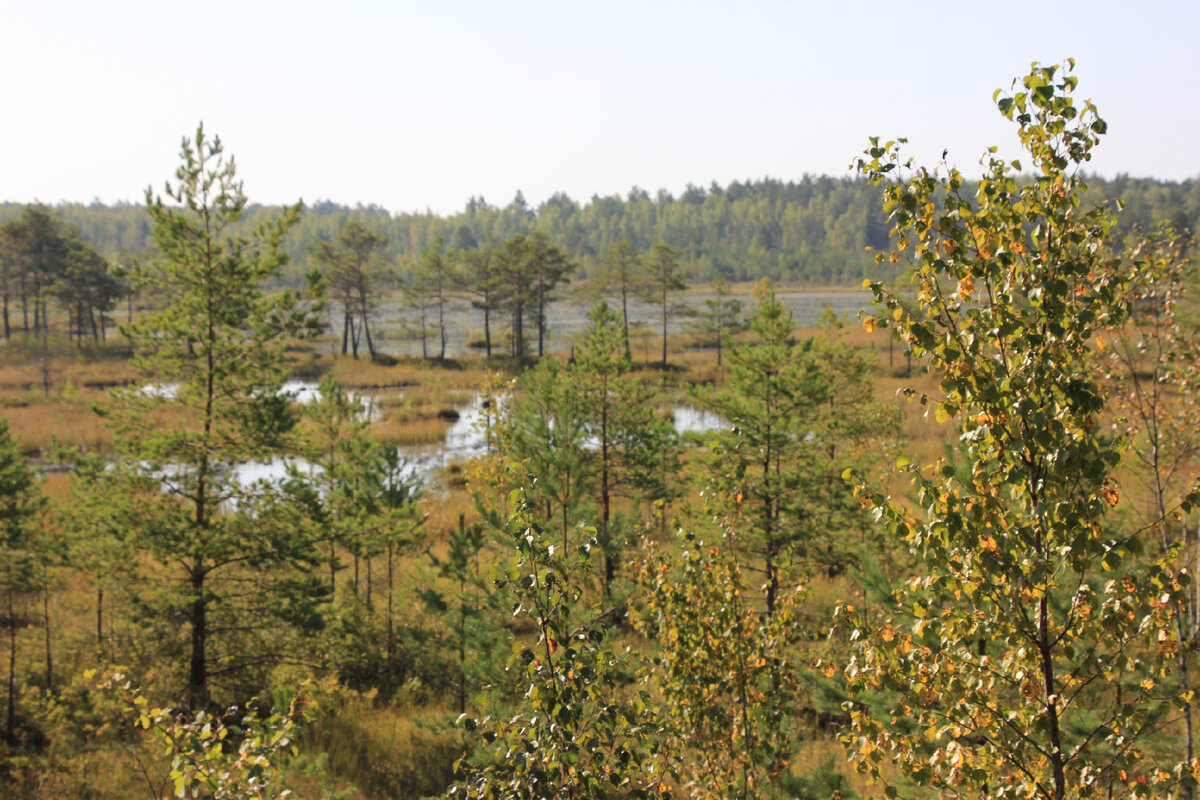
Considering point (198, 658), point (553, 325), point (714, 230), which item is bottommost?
point (198, 658)

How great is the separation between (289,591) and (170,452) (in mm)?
2637

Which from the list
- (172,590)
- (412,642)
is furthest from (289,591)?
(412,642)

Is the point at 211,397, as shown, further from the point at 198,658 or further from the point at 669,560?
the point at 669,560

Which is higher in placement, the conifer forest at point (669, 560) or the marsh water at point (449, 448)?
the conifer forest at point (669, 560)

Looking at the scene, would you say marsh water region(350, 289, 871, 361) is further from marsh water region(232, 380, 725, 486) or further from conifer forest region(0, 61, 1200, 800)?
conifer forest region(0, 61, 1200, 800)

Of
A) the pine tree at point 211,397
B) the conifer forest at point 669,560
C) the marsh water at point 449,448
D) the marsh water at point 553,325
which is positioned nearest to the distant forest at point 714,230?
the marsh water at point 553,325

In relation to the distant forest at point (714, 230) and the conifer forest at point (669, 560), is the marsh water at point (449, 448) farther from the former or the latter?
the distant forest at point (714, 230)

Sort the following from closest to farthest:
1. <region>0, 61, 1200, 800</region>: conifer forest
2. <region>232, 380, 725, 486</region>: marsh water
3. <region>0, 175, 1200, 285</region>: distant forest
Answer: <region>0, 61, 1200, 800</region>: conifer forest < <region>232, 380, 725, 486</region>: marsh water < <region>0, 175, 1200, 285</region>: distant forest

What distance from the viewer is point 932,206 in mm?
3072

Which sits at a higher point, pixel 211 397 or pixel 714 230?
pixel 714 230

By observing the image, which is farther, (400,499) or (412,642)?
(400,499)

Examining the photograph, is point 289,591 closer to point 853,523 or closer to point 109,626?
point 109,626

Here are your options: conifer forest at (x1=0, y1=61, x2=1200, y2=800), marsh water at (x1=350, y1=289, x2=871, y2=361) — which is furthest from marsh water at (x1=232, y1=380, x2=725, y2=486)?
marsh water at (x1=350, y1=289, x2=871, y2=361)

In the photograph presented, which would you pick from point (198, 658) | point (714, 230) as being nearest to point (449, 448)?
point (198, 658)
